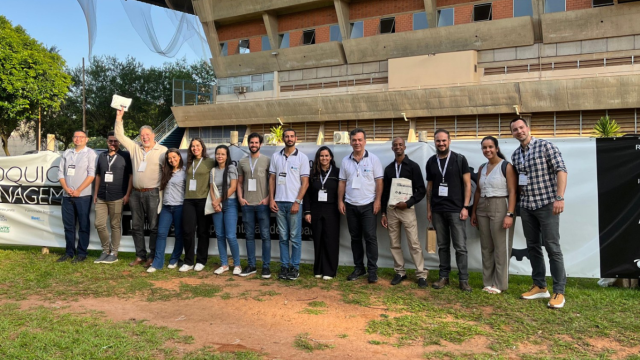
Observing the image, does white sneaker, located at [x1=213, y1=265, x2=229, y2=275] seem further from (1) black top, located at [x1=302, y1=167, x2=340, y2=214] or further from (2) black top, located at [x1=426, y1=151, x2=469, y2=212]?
(2) black top, located at [x1=426, y1=151, x2=469, y2=212]

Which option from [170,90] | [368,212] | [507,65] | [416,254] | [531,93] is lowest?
[416,254]

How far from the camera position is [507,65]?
92.0 ft

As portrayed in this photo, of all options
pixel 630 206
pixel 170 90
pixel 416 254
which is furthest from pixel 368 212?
pixel 170 90

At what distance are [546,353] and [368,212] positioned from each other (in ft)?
9.53

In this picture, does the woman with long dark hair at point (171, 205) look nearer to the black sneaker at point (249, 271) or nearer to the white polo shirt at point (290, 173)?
the black sneaker at point (249, 271)

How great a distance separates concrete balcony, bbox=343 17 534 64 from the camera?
2706 centimetres

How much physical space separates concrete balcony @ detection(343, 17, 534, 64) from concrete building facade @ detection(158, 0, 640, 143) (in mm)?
61

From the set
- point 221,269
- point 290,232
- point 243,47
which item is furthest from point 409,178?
point 243,47

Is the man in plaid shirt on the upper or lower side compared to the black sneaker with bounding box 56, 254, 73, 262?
upper

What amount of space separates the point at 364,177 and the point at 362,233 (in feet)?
2.54

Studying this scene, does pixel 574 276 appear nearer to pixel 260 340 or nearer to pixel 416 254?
pixel 416 254

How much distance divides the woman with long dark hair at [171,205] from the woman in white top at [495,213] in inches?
166

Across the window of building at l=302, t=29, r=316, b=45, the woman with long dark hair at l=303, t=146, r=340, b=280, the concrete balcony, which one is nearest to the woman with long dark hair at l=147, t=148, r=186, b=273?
the woman with long dark hair at l=303, t=146, r=340, b=280

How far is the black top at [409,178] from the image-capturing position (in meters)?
6.07
